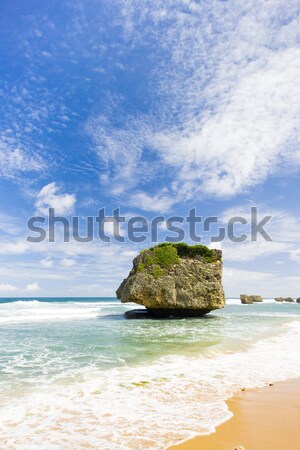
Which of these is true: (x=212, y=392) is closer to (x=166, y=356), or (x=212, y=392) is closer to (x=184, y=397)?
(x=184, y=397)

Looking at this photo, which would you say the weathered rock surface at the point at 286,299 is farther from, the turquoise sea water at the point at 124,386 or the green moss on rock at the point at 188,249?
the turquoise sea water at the point at 124,386

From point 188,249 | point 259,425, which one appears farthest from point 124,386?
point 188,249

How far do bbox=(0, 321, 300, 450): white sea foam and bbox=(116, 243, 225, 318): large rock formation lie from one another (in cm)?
1401

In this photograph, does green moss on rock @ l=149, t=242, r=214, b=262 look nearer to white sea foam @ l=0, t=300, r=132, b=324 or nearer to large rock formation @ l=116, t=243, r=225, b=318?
large rock formation @ l=116, t=243, r=225, b=318

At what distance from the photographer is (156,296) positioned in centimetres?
2333

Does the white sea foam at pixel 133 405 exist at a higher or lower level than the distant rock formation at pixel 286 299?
higher

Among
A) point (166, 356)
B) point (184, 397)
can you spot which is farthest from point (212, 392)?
point (166, 356)

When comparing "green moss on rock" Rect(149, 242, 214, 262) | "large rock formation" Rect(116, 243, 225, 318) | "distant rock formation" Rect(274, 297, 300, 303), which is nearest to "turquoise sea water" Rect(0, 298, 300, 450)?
"large rock formation" Rect(116, 243, 225, 318)

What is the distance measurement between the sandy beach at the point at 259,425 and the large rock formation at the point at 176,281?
1701 centimetres

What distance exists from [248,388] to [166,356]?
3.82 m

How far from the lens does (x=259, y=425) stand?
15.8 feet

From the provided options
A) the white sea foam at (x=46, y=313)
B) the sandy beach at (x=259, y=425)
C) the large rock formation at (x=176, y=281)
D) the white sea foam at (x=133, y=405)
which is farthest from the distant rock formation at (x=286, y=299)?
the sandy beach at (x=259, y=425)

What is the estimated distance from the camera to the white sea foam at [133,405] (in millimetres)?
4480

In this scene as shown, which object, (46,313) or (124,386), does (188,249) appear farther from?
(124,386)
